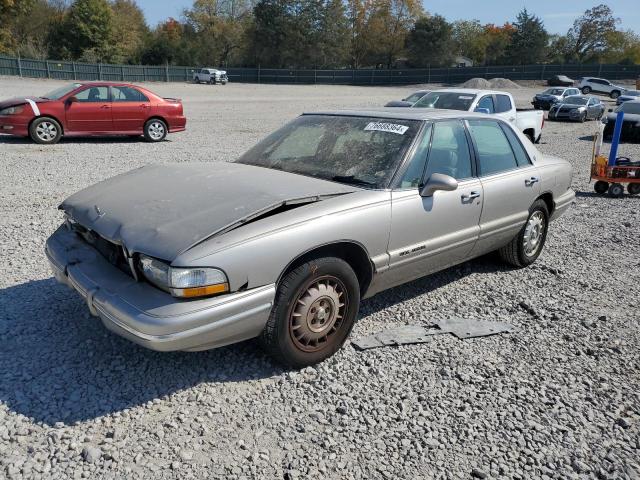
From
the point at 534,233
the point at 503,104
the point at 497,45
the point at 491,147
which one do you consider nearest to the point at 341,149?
the point at 491,147

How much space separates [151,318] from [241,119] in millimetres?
18705

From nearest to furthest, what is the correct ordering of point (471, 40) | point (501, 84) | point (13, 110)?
point (13, 110) → point (501, 84) → point (471, 40)

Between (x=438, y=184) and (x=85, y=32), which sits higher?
(x=85, y=32)

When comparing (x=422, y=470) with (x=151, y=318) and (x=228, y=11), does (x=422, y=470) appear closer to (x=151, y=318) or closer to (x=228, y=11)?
(x=151, y=318)

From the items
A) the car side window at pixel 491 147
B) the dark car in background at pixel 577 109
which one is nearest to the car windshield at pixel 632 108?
the dark car in background at pixel 577 109

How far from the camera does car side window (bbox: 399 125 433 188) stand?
3809mm

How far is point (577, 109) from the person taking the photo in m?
24.3

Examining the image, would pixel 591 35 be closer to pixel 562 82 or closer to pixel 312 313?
pixel 562 82

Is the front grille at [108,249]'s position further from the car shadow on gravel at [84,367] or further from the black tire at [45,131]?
the black tire at [45,131]

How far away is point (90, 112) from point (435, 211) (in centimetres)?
1109

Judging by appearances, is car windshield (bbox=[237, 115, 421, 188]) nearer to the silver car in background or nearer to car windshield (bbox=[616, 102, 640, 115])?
the silver car in background

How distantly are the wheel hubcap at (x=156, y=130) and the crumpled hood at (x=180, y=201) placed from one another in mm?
10254

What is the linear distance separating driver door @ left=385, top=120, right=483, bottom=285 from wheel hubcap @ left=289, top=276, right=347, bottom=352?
0.51 m

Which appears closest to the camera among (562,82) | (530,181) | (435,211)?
(435,211)
